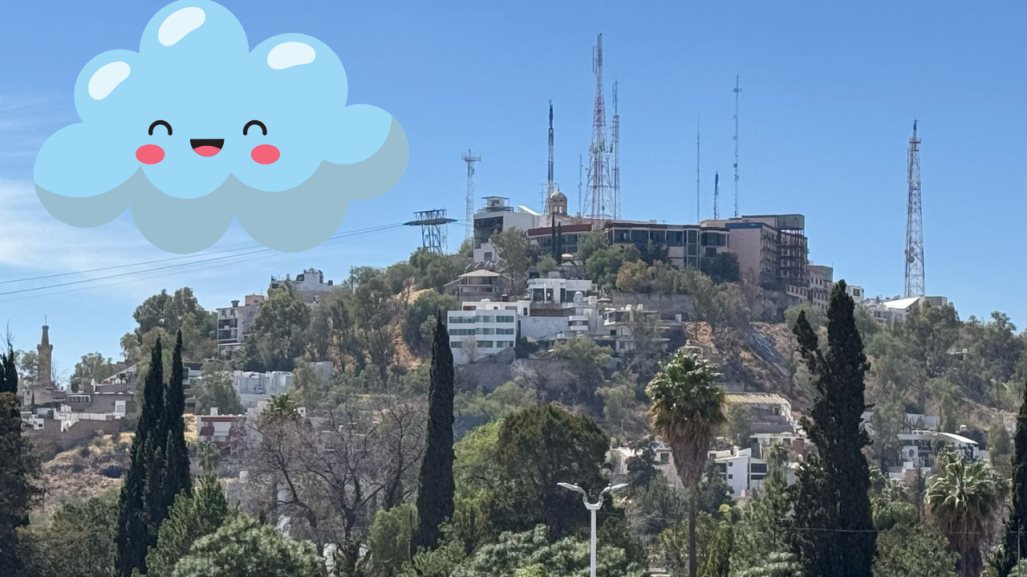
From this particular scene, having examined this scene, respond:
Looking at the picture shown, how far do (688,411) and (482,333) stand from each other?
4112 inches

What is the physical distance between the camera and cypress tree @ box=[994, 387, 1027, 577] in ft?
181

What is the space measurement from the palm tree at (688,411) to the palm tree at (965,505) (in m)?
7.81

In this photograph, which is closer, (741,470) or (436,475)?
(436,475)

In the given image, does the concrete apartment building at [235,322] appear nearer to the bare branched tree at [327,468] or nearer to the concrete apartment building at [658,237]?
the concrete apartment building at [658,237]

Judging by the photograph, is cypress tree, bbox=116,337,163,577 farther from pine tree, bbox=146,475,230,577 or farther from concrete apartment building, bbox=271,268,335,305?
concrete apartment building, bbox=271,268,335,305

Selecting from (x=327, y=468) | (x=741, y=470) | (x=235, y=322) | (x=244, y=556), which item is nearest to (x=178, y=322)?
(x=235, y=322)

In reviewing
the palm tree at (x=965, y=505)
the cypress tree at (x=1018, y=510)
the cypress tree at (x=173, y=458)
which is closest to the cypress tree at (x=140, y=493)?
the cypress tree at (x=173, y=458)

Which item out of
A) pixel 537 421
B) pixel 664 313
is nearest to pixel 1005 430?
pixel 664 313

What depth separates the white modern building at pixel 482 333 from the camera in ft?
526

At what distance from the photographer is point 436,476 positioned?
Result: 2506 inches

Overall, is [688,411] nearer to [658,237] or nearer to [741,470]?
[741,470]

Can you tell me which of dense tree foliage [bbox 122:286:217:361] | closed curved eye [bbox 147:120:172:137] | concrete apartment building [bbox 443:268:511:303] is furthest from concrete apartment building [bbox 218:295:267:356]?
closed curved eye [bbox 147:120:172:137]

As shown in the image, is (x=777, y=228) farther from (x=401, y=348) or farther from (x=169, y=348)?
(x=169, y=348)

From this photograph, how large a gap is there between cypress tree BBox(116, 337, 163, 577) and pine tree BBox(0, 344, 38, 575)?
355cm
